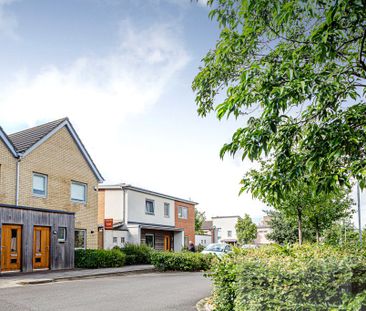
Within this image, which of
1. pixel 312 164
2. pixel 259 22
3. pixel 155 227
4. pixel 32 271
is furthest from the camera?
pixel 155 227

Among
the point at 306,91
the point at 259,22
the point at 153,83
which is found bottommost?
the point at 306,91

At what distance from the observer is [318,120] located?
20.3 ft

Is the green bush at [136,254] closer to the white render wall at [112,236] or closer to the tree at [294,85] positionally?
the white render wall at [112,236]

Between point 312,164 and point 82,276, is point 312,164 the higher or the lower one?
the higher one

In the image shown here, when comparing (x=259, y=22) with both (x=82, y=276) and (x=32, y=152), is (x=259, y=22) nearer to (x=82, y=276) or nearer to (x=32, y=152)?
(x=82, y=276)

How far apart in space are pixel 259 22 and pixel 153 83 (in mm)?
5466

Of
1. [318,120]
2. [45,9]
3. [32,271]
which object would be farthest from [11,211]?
[318,120]

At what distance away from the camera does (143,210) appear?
3534 cm

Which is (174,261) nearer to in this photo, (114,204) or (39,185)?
(39,185)

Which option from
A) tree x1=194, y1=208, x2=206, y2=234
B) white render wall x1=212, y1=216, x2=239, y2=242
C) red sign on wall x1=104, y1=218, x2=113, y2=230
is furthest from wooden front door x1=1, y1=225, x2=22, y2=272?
white render wall x1=212, y1=216, x2=239, y2=242

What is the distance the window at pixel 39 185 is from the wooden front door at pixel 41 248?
87.0 inches

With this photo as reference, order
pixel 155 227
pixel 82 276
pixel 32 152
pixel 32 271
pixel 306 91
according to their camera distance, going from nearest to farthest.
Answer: pixel 306 91
pixel 82 276
pixel 32 271
pixel 32 152
pixel 155 227

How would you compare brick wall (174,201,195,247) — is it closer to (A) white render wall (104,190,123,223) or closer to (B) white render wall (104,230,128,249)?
(A) white render wall (104,190,123,223)

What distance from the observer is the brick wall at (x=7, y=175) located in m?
20.9
